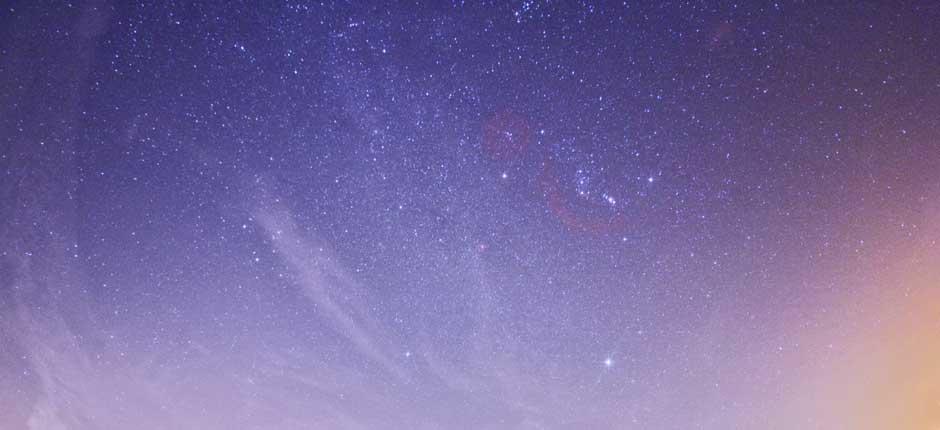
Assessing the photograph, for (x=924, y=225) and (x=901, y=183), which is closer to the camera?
(x=901, y=183)

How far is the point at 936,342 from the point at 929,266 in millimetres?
2268

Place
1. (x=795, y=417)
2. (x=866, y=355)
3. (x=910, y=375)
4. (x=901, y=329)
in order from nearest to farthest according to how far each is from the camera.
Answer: (x=901, y=329) → (x=866, y=355) → (x=910, y=375) → (x=795, y=417)

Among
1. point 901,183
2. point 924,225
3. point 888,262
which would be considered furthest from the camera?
point 888,262

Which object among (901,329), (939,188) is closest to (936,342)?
(901,329)

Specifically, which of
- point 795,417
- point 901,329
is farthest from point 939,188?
point 795,417

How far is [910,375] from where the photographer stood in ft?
23.4

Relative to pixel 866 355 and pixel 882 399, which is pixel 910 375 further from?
pixel 866 355

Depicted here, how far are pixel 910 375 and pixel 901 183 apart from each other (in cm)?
498

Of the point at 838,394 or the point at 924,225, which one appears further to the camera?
the point at 838,394

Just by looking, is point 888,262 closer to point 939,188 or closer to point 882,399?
point 939,188

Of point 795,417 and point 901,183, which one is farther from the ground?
point 901,183

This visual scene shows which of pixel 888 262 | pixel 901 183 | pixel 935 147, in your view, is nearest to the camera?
pixel 935 147

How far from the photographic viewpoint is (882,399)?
25.6ft

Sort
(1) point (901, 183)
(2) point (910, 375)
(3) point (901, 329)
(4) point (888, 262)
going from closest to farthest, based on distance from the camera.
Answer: (1) point (901, 183), (4) point (888, 262), (3) point (901, 329), (2) point (910, 375)
